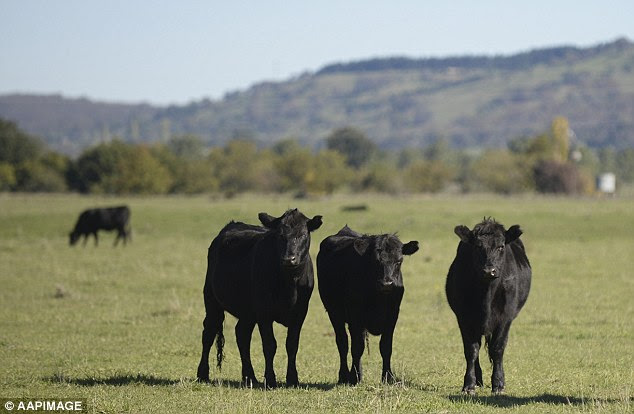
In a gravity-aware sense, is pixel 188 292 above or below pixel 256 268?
below

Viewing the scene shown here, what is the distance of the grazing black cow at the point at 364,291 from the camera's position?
40.0 feet

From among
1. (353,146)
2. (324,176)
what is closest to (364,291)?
(324,176)

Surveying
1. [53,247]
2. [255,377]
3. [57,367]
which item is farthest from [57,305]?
[53,247]

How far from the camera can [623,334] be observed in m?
17.3

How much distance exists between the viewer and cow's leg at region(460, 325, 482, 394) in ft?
38.3

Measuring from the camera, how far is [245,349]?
500 inches

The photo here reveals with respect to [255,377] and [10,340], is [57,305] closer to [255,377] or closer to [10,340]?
[10,340]

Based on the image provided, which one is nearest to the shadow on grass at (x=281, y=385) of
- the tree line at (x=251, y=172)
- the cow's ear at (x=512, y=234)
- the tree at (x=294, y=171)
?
the cow's ear at (x=512, y=234)

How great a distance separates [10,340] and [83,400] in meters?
6.53

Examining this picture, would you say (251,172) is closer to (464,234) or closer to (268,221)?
(268,221)

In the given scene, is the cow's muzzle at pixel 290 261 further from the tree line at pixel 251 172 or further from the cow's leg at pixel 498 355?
the tree line at pixel 251 172

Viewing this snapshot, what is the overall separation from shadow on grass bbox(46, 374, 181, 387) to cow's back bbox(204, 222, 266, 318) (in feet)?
A: 4.02

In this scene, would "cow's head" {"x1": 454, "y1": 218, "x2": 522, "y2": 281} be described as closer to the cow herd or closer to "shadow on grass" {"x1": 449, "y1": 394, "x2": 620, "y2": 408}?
the cow herd

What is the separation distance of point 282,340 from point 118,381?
5.02m
